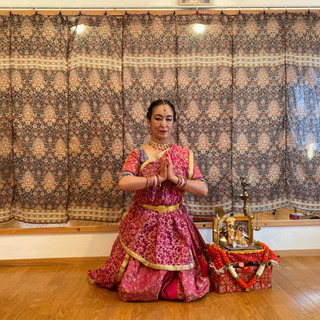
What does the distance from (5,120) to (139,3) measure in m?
1.69

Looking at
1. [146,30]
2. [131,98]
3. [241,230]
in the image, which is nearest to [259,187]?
[241,230]

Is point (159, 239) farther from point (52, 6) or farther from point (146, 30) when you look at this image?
point (52, 6)

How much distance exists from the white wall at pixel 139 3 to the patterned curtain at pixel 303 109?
170 millimetres

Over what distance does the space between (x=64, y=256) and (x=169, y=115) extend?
1714 mm

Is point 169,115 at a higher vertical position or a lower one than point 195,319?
higher

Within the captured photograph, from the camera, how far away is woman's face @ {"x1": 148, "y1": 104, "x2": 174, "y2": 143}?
244 cm

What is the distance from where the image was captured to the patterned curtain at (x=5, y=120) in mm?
2961

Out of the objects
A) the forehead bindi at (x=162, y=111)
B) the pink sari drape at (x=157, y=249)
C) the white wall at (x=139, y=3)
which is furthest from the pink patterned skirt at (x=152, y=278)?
the white wall at (x=139, y=3)

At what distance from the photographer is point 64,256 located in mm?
3062

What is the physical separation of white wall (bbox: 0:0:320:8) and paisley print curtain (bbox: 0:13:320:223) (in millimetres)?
155

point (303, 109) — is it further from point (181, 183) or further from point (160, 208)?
point (160, 208)

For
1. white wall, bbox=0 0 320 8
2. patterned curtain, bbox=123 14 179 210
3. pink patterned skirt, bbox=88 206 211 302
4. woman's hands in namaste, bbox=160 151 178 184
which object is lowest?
pink patterned skirt, bbox=88 206 211 302

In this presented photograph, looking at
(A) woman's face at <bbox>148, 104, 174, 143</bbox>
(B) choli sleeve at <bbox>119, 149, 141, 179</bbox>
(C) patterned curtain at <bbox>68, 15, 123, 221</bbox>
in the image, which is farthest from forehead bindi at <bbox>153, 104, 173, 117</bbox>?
(C) patterned curtain at <bbox>68, 15, 123, 221</bbox>

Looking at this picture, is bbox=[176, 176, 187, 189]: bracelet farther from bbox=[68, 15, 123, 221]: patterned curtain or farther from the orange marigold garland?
bbox=[68, 15, 123, 221]: patterned curtain
